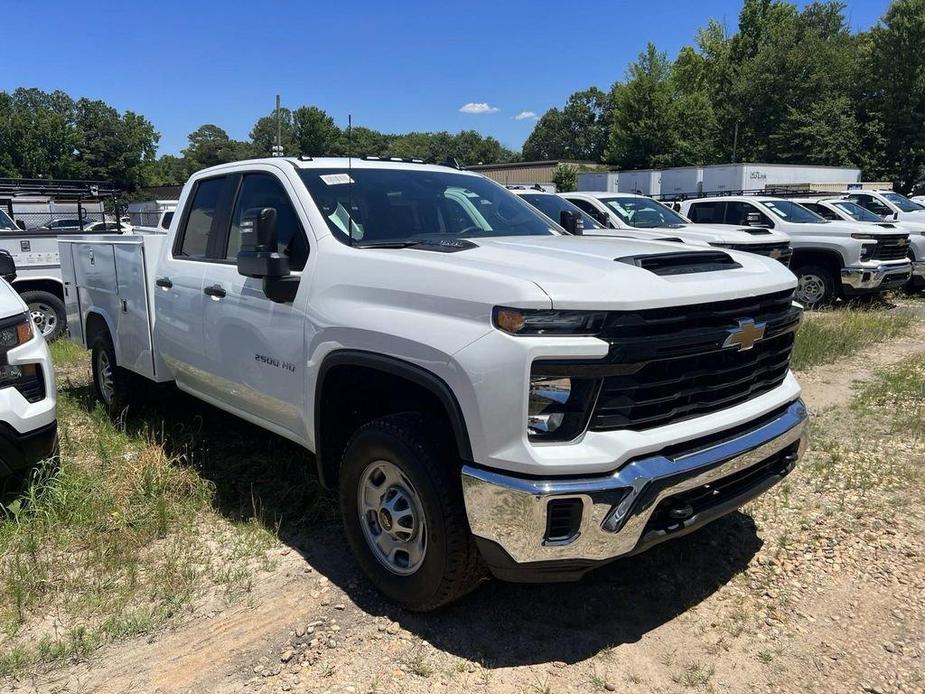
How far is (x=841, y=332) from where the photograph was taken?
877 centimetres

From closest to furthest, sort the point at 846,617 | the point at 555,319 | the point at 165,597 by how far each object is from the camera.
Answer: the point at 555,319 → the point at 846,617 → the point at 165,597

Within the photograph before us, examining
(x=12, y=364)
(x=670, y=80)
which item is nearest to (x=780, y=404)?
(x=12, y=364)

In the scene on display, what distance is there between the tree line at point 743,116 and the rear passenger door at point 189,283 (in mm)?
20116

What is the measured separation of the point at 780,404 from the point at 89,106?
87.2 m

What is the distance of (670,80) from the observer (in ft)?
208

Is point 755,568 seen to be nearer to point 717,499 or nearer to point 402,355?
point 717,499

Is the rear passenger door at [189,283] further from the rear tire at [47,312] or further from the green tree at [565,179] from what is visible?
the green tree at [565,179]

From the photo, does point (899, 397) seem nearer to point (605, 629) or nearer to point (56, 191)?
point (605, 629)

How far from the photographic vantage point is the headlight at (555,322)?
2.51m

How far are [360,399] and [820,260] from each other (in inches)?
427

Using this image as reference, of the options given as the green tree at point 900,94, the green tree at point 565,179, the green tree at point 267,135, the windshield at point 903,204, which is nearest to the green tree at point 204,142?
the green tree at point 267,135

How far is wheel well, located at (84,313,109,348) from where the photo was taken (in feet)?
19.1

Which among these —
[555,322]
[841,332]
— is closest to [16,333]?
[555,322]

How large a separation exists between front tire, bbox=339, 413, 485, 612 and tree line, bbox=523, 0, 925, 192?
153 feet
